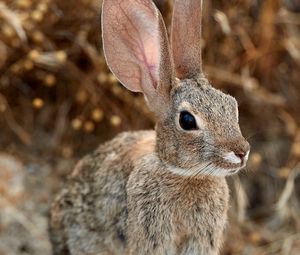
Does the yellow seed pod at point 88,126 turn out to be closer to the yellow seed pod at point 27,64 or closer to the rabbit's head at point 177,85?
the yellow seed pod at point 27,64

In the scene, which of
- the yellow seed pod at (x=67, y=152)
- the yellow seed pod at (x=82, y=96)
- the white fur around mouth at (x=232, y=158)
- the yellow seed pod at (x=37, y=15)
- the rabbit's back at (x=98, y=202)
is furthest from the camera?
the yellow seed pod at (x=67, y=152)

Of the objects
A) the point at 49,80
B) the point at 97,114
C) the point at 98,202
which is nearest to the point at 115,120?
the point at 97,114

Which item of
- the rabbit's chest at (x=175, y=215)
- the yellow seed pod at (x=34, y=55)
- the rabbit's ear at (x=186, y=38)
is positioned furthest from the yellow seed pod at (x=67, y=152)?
the rabbit's ear at (x=186, y=38)

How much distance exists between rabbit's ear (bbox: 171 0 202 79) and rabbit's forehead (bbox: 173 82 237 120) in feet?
0.51

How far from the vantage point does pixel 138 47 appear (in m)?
3.47

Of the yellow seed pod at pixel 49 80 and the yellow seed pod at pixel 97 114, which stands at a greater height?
the yellow seed pod at pixel 49 80

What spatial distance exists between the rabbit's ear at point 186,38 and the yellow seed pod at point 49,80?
3.63 ft

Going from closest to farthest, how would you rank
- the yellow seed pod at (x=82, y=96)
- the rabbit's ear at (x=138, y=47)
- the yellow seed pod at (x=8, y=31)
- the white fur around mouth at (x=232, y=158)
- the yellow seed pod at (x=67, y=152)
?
the white fur around mouth at (x=232, y=158) → the rabbit's ear at (x=138, y=47) → the yellow seed pod at (x=8, y=31) → the yellow seed pod at (x=82, y=96) → the yellow seed pod at (x=67, y=152)

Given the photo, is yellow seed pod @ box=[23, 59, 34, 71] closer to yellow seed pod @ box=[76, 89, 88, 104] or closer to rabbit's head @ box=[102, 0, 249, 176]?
yellow seed pod @ box=[76, 89, 88, 104]

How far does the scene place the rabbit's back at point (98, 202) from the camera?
3.71 metres

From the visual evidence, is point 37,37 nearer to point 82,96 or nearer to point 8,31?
point 8,31

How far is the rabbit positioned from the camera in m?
3.17

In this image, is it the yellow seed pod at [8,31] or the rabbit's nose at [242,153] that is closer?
the rabbit's nose at [242,153]

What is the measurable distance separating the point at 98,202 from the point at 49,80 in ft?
2.91
